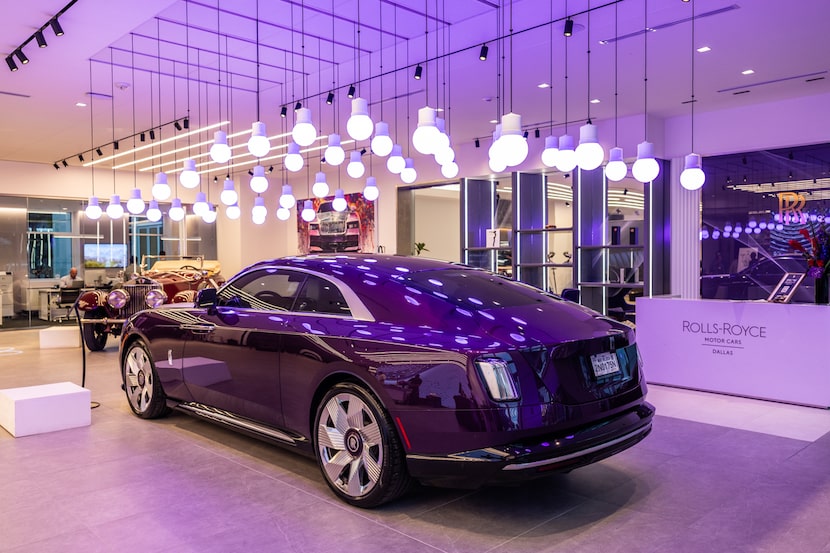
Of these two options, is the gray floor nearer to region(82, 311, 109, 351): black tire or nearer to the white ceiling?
the white ceiling

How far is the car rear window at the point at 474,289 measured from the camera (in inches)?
129

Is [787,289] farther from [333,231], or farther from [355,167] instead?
[333,231]

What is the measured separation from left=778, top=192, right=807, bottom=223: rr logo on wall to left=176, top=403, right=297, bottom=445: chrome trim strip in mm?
8334

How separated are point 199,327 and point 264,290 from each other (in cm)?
63

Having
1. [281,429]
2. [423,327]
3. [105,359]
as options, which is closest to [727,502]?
[423,327]

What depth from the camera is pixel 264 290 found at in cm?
403

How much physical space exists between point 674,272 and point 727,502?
23.3 ft

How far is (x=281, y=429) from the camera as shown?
364cm

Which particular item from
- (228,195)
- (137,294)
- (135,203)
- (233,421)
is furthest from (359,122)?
(135,203)

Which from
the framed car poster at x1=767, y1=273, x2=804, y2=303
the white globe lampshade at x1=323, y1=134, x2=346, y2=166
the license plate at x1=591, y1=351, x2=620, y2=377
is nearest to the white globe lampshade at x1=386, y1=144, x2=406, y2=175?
the white globe lampshade at x1=323, y1=134, x2=346, y2=166

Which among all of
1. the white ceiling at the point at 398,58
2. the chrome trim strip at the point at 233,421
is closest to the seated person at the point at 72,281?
the white ceiling at the point at 398,58

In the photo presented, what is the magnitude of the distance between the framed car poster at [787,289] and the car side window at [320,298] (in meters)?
4.33

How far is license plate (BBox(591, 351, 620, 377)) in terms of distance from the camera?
3.01 m

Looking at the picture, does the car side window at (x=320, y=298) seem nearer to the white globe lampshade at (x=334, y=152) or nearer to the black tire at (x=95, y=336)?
the white globe lampshade at (x=334, y=152)
